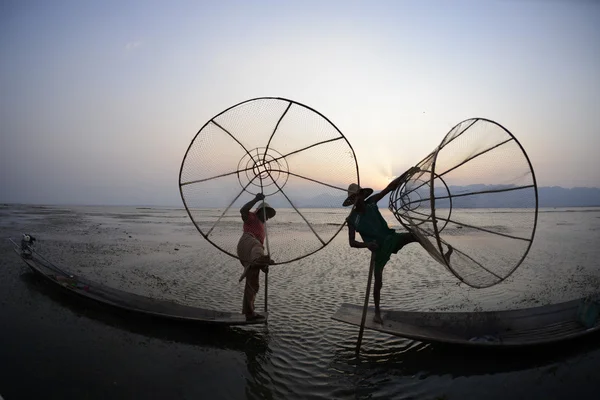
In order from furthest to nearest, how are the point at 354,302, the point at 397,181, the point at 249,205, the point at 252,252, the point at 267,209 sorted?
the point at 354,302 → the point at 267,209 → the point at 249,205 → the point at 252,252 → the point at 397,181

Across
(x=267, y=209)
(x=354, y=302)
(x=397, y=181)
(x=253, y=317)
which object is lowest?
(x=354, y=302)

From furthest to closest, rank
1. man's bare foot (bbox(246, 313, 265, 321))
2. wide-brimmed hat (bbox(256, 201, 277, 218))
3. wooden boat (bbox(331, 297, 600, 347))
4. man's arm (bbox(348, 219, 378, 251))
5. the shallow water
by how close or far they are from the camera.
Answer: wide-brimmed hat (bbox(256, 201, 277, 218))
man's bare foot (bbox(246, 313, 265, 321))
man's arm (bbox(348, 219, 378, 251))
wooden boat (bbox(331, 297, 600, 347))
the shallow water

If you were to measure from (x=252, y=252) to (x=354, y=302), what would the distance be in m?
3.28

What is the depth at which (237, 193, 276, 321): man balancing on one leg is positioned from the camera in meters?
5.06

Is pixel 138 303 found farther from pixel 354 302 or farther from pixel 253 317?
pixel 354 302

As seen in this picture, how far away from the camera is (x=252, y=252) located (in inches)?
→ 200

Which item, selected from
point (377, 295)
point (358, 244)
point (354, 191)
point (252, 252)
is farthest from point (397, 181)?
point (252, 252)

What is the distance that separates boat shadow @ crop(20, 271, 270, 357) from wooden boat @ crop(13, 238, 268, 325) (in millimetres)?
97

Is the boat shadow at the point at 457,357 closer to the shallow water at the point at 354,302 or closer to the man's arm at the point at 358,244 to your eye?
the shallow water at the point at 354,302

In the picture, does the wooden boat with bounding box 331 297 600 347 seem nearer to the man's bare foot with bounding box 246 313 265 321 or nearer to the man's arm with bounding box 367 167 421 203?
the man's bare foot with bounding box 246 313 265 321

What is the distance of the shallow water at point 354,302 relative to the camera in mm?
3955

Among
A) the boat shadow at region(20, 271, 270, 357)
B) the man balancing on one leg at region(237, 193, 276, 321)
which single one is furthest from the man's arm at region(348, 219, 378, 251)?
the boat shadow at region(20, 271, 270, 357)

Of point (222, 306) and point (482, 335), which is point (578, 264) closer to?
point (482, 335)

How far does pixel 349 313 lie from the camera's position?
5.29m
